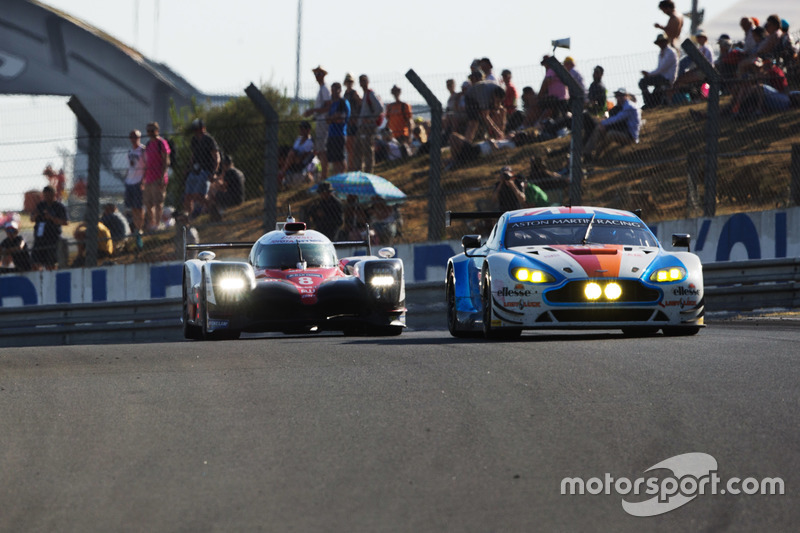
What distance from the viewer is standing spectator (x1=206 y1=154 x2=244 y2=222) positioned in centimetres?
1680

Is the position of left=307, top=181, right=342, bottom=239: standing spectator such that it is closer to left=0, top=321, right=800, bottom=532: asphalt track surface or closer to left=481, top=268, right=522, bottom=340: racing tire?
left=481, top=268, right=522, bottom=340: racing tire

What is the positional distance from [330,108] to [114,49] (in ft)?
84.1

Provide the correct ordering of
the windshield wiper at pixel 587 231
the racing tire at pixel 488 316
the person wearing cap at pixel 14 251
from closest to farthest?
the racing tire at pixel 488 316
the windshield wiper at pixel 587 231
the person wearing cap at pixel 14 251

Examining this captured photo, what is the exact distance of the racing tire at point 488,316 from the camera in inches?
408

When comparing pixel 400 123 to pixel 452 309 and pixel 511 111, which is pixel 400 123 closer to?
pixel 511 111

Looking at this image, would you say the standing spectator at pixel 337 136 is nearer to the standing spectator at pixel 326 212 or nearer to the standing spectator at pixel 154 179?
the standing spectator at pixel 326 212

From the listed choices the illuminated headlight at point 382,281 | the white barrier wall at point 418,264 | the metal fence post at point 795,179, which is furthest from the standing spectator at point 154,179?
the metal fence post at point 795,179

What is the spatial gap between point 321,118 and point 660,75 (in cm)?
437

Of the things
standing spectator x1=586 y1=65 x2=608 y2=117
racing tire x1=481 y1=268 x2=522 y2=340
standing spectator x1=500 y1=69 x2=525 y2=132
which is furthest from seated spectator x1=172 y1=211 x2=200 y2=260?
racing tire x1=481 y1=268 x2=522 y2=340

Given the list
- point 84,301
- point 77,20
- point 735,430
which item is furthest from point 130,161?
point 77,20

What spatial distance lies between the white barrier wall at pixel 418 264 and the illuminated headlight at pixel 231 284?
13.7ft

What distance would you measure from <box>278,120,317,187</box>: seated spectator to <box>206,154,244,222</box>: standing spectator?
1120 millimetres

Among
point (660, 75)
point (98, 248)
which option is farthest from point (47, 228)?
point (660, 75)

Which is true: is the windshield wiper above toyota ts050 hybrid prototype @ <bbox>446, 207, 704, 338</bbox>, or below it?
above
